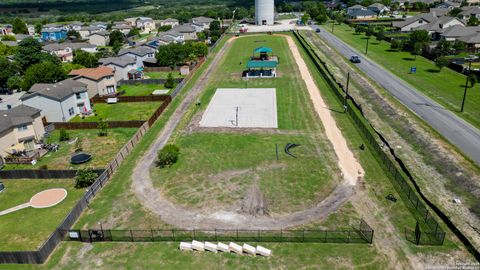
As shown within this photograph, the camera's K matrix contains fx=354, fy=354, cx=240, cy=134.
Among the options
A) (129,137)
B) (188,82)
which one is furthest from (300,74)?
(129,137)

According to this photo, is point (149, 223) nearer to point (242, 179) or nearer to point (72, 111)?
point (242, 179)

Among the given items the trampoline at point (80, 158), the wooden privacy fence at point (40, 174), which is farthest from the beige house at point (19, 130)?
the trampoline at point (80, 158)

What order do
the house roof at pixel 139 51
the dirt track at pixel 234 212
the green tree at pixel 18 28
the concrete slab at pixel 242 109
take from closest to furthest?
the dirt track at pixel 234 212 < the concrete slab at pixel 242 109 < the house roof at pixel 139 51 < the green tree at pixel 18 28

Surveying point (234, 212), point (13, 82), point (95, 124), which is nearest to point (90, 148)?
point (95, 124)

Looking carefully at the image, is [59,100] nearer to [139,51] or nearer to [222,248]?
[139,51]

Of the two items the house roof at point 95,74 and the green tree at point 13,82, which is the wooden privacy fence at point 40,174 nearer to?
the house roof at point 95,74

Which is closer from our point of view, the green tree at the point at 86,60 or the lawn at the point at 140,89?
the lawn at the point at 140,89
